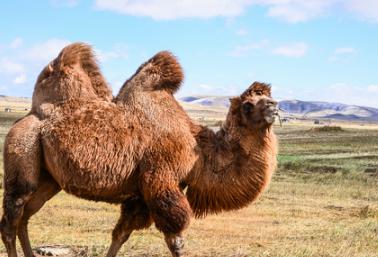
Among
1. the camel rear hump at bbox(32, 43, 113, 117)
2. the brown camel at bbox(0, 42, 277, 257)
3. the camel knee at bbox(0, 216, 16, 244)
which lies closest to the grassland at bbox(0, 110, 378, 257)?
the camel knee at bbox(0, 216, 16, 244)

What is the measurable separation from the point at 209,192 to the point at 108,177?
1.15 meters

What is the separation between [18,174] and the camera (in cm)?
748

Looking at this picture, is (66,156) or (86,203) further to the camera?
(86,203)

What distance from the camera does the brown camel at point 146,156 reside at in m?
7.17

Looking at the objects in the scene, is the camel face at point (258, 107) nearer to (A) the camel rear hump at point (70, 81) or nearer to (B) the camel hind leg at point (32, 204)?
(A) the camel rear hump at point (70, 81)

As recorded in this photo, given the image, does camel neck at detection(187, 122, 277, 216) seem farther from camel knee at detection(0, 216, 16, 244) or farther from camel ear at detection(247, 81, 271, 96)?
camel knee at detection(0, 216, 16, 244)

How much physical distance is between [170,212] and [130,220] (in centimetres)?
92

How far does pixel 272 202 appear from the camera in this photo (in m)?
17.7

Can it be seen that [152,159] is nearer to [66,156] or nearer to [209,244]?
[66,156]

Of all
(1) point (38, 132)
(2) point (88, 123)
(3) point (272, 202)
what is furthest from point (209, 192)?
(3) point (272, 202)

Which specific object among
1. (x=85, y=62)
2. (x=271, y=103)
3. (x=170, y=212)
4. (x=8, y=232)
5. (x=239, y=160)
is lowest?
(x=8, y=232)

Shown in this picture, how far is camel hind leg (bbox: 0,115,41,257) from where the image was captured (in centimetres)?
744

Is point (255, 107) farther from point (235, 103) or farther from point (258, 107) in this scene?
point (235, 103)

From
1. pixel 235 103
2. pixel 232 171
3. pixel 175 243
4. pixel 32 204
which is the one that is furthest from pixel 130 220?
pixel 235 103
